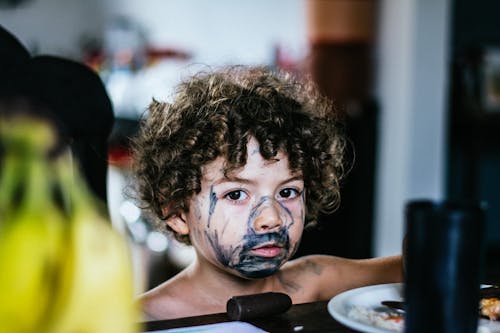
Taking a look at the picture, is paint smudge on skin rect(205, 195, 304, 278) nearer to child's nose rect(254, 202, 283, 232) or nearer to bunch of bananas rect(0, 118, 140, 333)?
child's nose rect(254, 202, 283, 232)

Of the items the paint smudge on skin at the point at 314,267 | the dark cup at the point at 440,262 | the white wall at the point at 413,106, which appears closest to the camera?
the dark cup at the point at 440,262

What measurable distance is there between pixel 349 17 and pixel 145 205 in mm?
3806

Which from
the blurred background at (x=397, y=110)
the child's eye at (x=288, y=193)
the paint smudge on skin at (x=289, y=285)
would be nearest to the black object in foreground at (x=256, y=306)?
the child's eye at (x=288, y=193)

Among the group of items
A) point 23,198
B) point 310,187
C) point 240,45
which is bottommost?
point 310,187

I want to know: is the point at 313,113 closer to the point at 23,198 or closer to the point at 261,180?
the point at 261,180

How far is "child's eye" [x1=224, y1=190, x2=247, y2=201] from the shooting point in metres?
1.24

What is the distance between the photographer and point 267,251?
3.99ft

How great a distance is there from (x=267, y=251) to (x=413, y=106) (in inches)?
145

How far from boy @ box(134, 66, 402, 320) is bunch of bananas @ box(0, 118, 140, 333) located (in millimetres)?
742

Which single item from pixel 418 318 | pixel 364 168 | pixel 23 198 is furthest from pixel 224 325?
pixel 364 168

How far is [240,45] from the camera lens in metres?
7.23

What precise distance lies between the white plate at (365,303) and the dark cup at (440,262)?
163mm

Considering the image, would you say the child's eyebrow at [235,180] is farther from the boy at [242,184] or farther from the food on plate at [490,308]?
the food on plate at [490,308]

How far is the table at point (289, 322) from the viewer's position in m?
0.89
